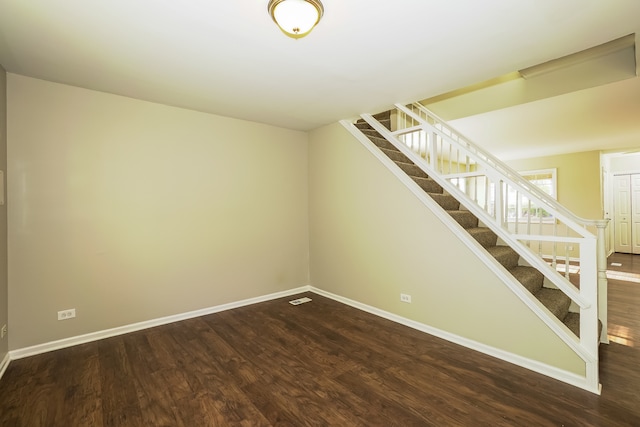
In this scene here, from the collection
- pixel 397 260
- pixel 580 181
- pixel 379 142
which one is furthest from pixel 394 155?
pixel 580 181

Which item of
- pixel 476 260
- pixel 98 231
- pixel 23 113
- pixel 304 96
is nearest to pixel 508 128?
pixel 476 260

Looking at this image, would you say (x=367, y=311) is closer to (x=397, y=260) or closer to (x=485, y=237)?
(x=397, y=260)

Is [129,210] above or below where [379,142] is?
below

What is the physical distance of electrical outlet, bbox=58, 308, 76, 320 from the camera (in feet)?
9.23

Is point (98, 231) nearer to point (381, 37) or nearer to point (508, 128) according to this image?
point (381, 37)

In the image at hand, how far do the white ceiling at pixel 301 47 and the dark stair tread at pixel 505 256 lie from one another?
174cm

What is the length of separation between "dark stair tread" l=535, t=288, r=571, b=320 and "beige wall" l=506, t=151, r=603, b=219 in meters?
4.83

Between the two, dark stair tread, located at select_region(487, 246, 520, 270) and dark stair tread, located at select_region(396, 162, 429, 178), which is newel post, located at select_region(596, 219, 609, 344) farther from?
dark stair tread, located at select_region(396, 162, 429, 178)

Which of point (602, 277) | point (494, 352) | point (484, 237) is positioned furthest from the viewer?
point (484, 237)

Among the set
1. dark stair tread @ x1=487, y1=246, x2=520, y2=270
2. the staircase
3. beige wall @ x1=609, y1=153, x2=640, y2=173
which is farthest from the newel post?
beige wall @ x1=609, y1=153, x2=640, y2=173

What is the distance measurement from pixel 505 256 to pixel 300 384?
8.20 ft

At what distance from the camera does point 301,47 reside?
2172mm

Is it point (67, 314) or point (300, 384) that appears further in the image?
point (67, 314)

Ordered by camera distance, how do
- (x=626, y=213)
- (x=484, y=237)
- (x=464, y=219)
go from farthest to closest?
(x=626, y=213) → (x=464, y=219) → (x=484, y=237)
